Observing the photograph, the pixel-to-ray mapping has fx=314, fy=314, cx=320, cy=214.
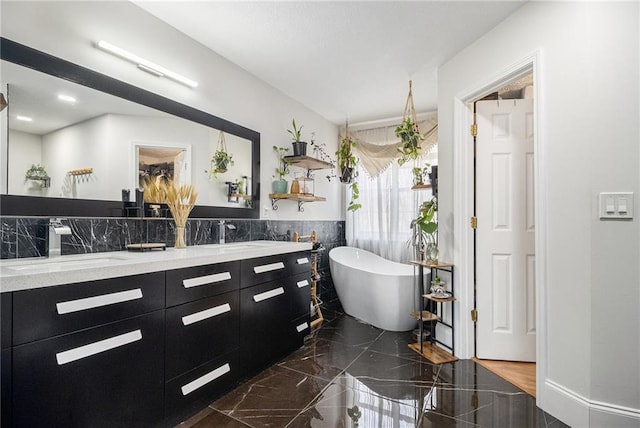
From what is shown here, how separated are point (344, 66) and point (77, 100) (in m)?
2.12

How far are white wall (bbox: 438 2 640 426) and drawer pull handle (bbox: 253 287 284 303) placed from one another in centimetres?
179

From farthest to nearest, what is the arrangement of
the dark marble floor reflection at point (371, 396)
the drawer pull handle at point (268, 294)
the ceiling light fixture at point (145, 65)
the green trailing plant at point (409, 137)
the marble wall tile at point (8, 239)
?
1. the green trailing plant at point (409, 137)
2. the drawer pull handle at point (268, 294)
3. the ceiling light fixture at point (145, 65)
4. the dark marble floor reflection at point (371, 396)
5. the marble wall tile at point (8, 239)

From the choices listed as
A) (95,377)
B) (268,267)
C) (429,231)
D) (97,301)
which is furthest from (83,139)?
(429,231)

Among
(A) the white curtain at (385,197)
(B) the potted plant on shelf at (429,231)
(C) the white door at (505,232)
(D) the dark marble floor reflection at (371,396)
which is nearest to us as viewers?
(D) the dark marble floor reflection at (371,396)

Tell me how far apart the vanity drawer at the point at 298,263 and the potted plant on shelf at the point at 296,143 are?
1214 millimetres

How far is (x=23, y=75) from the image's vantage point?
1.59 metres

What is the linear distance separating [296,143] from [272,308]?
1.89 metres

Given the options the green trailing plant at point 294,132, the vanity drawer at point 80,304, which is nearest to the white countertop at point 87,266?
the vanity drawer at point 80,304

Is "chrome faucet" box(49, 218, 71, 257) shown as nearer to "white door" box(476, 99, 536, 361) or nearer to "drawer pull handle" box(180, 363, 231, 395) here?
"drawer pull handle" box(180, 363, 231, 395)

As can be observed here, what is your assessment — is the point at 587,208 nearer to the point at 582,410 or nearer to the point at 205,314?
the point at 582,410

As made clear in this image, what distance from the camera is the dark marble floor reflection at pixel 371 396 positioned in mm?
1789

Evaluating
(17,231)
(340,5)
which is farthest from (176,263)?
(340,5)

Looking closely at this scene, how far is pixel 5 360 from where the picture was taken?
42.4 inches

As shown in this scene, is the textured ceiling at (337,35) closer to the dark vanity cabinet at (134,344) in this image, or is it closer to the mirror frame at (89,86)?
the mirror frame at (89,86)
